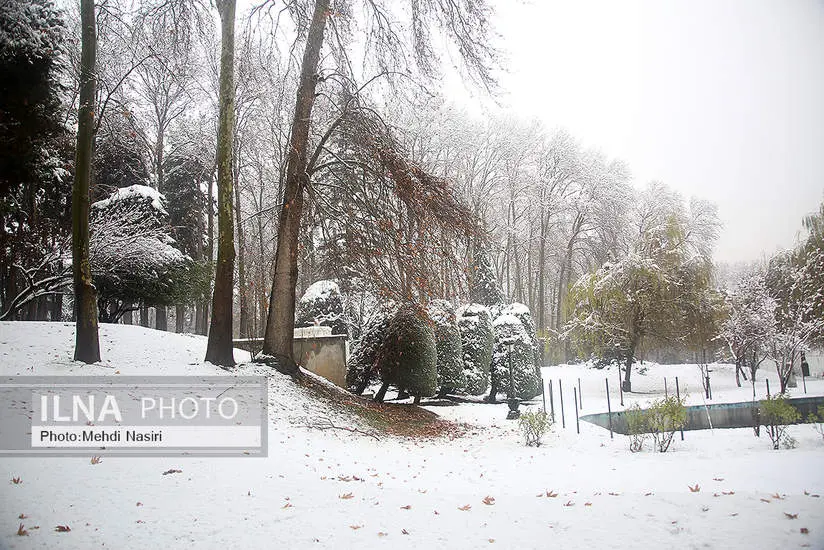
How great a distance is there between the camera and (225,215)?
669 centimetres

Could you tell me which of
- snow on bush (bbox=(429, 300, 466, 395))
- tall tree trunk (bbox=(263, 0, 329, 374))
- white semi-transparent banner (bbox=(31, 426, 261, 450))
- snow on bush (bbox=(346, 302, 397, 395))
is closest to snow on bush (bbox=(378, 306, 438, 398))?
snow on bush (bbox=(346, 302, 397, 395))

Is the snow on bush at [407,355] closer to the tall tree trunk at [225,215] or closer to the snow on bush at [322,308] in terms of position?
the snow on bush at [322,308]

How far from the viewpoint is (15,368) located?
16.4 ft

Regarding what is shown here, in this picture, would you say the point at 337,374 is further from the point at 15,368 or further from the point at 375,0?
the point at 375,0

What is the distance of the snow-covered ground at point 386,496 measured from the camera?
2730 millimetres

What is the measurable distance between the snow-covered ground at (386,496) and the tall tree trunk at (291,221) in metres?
1.37

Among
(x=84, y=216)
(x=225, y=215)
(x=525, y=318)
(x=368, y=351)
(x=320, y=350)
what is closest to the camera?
(x=84, y=216)

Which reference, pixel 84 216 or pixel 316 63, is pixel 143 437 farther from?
pixel 316 63

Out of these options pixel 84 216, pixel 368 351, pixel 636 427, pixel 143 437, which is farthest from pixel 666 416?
pixel 84 216

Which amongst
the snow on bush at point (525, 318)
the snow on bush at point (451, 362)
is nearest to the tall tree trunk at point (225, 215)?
the snow on bush at point (451, 362)

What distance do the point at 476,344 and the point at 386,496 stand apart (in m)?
9.36

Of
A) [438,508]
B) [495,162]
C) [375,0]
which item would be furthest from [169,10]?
[495,162]

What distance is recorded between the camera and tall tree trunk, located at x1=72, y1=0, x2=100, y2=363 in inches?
221

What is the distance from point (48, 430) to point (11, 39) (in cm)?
291
